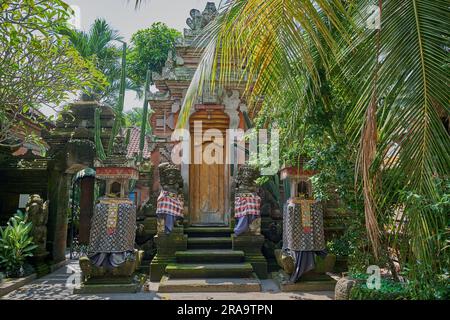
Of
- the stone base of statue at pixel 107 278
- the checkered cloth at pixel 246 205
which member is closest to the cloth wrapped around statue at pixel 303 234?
the checkered cloth at pixel 246 205

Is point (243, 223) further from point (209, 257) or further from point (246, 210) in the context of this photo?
point (209, 257)

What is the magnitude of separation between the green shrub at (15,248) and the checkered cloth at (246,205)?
390cm

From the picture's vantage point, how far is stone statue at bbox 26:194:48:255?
7.40 meters

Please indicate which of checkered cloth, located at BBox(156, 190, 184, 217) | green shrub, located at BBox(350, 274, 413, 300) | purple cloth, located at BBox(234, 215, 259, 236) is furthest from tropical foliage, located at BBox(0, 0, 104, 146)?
green shrub, located at BBox(350, 274, 413, 300)

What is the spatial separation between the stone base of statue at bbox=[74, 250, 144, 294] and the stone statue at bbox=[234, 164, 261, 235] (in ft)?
7.10

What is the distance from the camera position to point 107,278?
6.05 meters

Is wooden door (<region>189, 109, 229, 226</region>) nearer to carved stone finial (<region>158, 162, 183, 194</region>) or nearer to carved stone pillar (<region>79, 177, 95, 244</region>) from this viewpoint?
carved stone finial (<region>158, 162, 183, 194</region>)

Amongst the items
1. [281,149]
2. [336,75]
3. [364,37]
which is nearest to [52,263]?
[281,149]

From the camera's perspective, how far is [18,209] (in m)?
8.42

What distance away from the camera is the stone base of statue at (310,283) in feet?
19.7

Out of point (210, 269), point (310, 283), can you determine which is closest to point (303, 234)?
point (310, 283)

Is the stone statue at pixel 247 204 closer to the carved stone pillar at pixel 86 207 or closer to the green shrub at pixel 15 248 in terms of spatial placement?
the green shrub at pixel 15 248

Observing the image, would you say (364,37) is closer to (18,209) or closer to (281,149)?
(281,149)

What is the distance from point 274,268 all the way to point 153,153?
393cm
